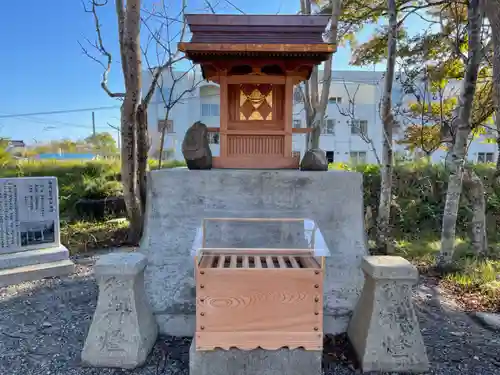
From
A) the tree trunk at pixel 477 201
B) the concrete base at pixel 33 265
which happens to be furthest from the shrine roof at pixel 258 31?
the concrete base at pixel 33 265

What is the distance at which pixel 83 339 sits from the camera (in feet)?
8.82

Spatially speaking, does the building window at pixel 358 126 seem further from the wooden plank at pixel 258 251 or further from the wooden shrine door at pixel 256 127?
the wooden plank at pixel 258 251

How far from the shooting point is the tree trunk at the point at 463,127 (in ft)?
12.8

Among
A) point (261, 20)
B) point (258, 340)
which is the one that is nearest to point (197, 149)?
point (261, 20)

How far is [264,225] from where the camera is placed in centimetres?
307

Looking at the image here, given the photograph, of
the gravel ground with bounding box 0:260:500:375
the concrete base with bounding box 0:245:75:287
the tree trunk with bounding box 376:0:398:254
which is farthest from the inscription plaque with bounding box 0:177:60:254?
the tree trunk with bounding box 376:0:398:254

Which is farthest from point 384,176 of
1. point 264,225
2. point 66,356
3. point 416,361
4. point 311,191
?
point 66,356

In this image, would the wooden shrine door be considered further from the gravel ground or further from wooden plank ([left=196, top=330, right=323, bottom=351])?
wooden plank ([left=196, top=330, right=323, bottom=351])

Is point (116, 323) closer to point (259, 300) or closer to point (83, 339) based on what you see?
point (83, 339)

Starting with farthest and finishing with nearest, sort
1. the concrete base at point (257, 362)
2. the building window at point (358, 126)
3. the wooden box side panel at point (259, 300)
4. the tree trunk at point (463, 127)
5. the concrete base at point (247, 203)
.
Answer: the building window at point (358, 126) < the tree trunk at point (463, 127) < the concrete base at point (247, 203) < the concrete base at point (257, 362) < the wooden box side panel at point (259, 300)

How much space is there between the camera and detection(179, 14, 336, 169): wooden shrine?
3.21m

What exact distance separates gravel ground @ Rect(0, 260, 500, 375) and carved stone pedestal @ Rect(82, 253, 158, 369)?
0.09 meters

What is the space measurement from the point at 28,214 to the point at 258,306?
157 inches

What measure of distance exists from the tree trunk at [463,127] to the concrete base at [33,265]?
5138 mm
